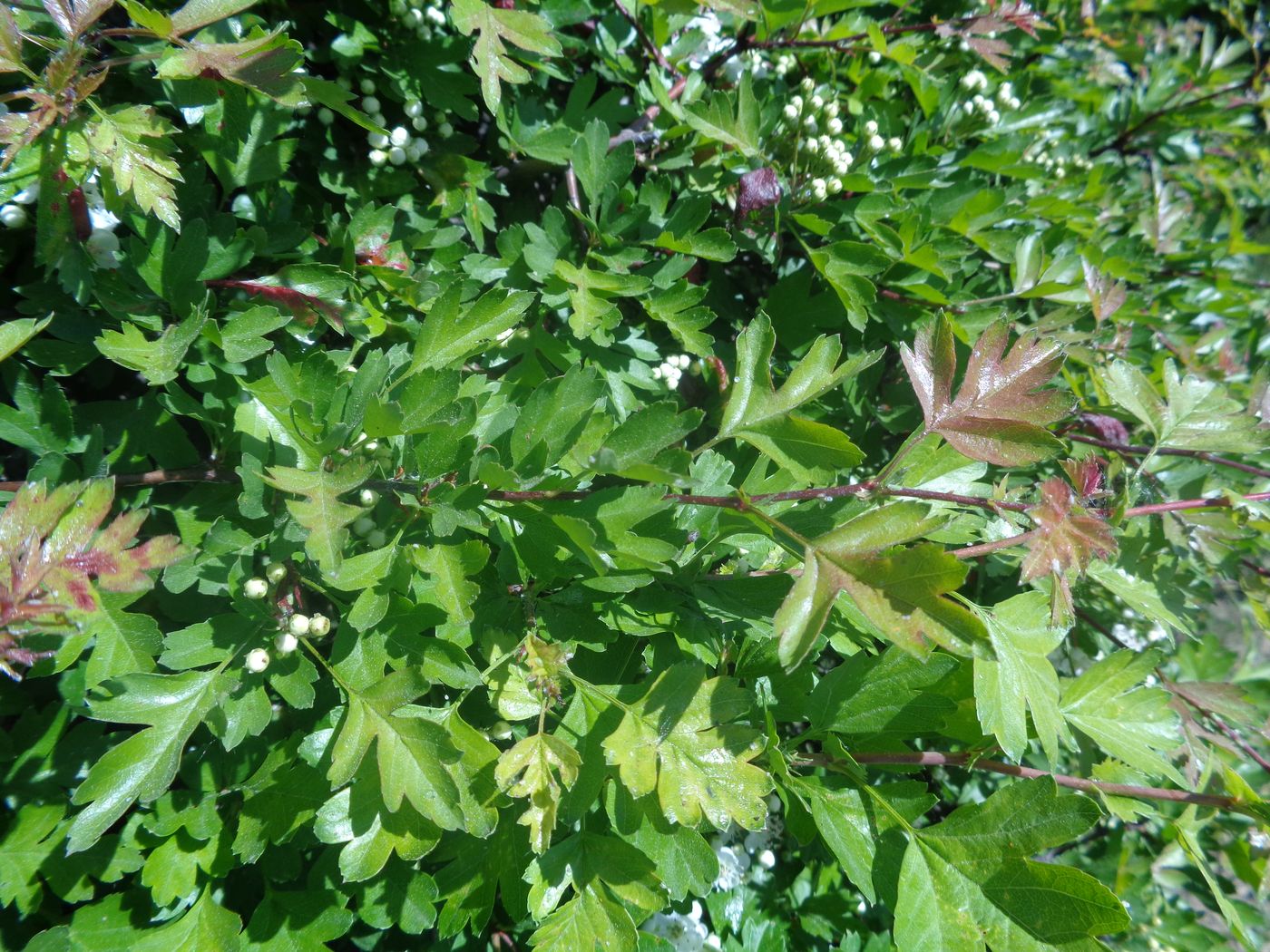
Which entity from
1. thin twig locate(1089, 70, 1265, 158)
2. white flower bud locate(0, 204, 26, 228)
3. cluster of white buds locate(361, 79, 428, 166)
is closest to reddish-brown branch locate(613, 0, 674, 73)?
cluster of white buds locate(361, 79, 428, 166)

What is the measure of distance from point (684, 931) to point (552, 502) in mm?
991

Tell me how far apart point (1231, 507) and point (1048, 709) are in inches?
18.9

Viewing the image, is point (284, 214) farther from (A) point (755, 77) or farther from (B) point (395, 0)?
(A) point (755, 77)

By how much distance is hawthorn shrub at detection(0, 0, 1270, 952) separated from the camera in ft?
3.13

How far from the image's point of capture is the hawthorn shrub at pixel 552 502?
3.13 ft

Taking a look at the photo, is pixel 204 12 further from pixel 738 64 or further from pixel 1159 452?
pixel 1159 452

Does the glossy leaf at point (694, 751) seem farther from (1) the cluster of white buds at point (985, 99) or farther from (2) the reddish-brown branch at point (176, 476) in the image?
(1) the cluster of white buds at point (985, 99)

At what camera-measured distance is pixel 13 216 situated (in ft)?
3.70

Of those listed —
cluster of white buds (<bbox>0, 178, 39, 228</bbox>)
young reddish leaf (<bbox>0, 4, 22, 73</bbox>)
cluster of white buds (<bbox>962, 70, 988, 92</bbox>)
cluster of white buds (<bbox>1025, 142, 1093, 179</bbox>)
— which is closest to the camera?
young reddish leaf (<bbox>0, 4, 22, 73</bbox>)

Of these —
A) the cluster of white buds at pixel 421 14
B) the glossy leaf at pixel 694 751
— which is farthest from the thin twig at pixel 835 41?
the glossy leaf at pixel 694 751

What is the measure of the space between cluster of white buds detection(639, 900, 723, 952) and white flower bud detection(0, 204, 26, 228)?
1516mm

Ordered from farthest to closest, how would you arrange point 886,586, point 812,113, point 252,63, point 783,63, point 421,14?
point 783,63 < point 812,113 < point 421,14 < point 252,63 < point 886,586

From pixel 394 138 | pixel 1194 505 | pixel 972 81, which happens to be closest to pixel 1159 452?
pixel 1194 505

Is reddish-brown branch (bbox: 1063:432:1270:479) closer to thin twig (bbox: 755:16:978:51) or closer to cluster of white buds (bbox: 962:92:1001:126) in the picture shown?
cluster of white buds (bbox: 962:92:1001:126)
